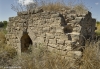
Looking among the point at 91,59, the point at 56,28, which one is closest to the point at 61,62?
the point at 91,59

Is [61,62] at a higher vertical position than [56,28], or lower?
lower

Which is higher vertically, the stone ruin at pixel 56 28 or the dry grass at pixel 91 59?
the stone ruin at pixel 56 28

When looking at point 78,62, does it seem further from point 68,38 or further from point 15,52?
point 15,52

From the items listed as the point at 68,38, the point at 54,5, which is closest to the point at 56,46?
the point at 68,38

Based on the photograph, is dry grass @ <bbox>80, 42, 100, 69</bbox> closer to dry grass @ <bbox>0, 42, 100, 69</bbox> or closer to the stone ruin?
dry grass @ <bbox>0, 42, 100, 69</bbox>

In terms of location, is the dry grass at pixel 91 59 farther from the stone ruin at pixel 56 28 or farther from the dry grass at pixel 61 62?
the stone ruin at pixel 56 28

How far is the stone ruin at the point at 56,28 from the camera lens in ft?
17.2

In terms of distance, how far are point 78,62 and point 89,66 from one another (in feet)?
2.05

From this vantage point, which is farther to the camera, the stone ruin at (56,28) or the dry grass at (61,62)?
the stone ruin at (56,28)

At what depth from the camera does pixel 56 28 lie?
18.1 feet

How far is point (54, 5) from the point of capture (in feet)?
22.7

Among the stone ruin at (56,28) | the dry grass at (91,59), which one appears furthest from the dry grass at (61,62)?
the stone ruin at (56,28)

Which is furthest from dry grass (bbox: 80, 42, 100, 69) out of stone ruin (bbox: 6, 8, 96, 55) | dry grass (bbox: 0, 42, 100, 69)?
stone ruin (bbox: 6, 8, 96, 55)

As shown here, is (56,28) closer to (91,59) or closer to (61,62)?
(61,62)
